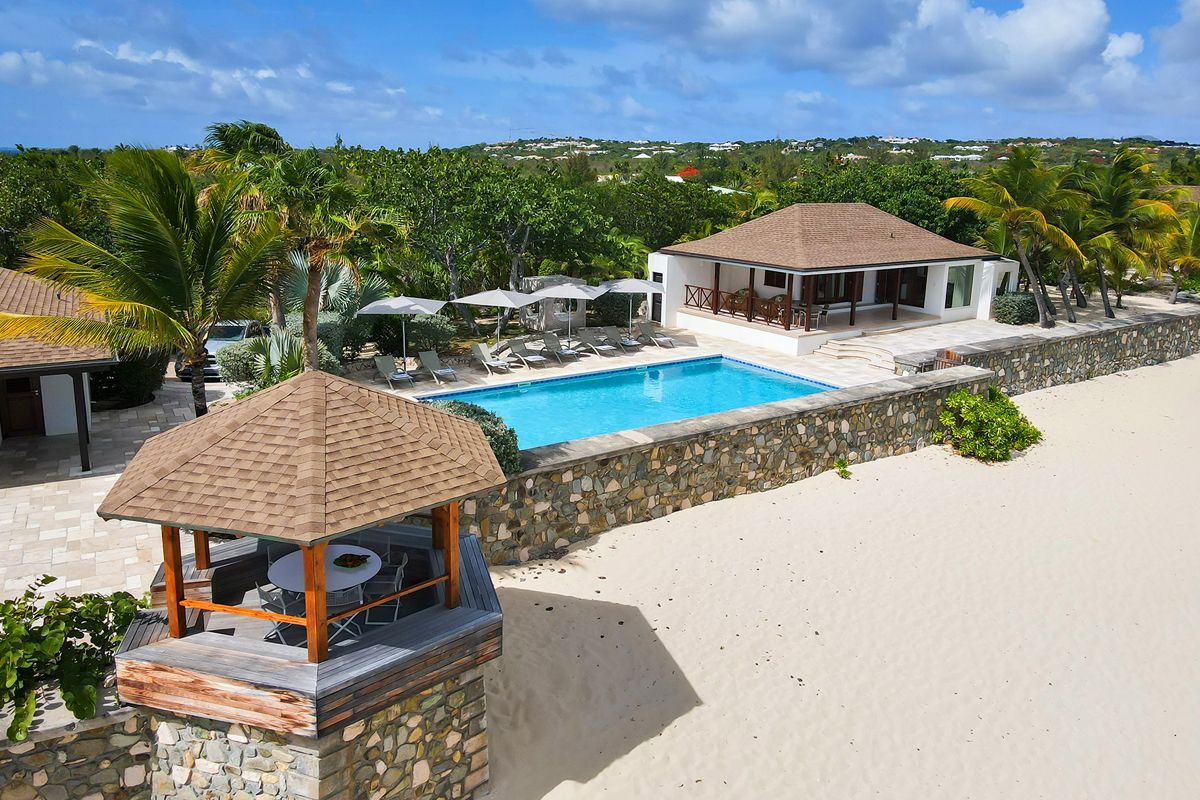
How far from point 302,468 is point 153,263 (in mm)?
6329

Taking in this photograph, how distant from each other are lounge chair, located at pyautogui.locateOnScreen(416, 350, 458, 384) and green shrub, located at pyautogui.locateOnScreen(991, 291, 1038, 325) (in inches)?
743

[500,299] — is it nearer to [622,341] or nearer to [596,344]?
[596,344]

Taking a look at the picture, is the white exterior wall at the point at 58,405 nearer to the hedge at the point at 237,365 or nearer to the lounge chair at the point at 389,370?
the hedge at the point at 237,365

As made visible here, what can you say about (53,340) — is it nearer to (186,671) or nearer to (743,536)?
(186,671)

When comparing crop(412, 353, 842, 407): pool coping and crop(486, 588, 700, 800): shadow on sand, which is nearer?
crop(486, 588, 700, 800): shadow on sand

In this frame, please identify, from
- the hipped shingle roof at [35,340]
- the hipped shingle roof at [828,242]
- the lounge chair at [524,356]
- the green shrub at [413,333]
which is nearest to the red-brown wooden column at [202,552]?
the hipped shingle roof at [35,340]

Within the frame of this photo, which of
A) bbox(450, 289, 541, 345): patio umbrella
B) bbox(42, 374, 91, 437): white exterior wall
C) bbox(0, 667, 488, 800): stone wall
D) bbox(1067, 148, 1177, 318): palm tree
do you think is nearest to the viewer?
bbox(0, 667, 488, 800): stone wall

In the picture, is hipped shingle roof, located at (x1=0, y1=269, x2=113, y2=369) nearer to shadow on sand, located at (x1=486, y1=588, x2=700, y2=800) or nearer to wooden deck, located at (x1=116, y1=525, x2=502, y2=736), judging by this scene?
wooden deck, located at (x1=116, y1=525, x2=502, y2=736)

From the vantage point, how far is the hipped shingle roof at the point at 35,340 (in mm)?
12227

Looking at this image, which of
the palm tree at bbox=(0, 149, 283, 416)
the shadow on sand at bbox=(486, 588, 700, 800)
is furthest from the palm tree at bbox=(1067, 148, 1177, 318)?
the palm tree at bbox=(0, 149, 283, 416)

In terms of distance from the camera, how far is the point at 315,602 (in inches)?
241

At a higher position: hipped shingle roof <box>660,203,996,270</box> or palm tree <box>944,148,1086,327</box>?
palm tree <box>944,148,1086,327</box>

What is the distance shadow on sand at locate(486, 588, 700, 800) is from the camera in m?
7.68

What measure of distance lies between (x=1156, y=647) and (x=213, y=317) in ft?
42.5
